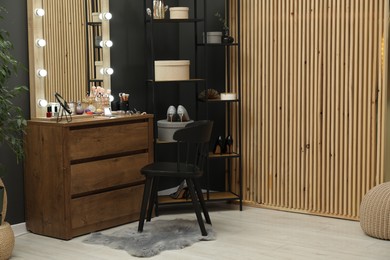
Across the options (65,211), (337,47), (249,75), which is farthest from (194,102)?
(65,211)

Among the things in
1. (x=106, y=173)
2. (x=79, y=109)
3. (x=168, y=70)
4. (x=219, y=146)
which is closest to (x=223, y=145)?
(x=219, y=146)

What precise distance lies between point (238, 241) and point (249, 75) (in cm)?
164

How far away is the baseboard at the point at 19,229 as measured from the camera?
484cm

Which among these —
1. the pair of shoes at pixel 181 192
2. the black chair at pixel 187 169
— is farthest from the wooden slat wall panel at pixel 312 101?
the black chair at pixel 187 169

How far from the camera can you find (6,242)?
420 centimetres

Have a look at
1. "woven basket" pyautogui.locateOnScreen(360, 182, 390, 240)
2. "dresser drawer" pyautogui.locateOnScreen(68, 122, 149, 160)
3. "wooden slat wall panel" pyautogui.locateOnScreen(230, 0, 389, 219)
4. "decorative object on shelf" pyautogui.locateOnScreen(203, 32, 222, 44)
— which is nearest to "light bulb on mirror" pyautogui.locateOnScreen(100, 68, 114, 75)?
"dresser drawer" pyautogui.locateOnScreen(68, 122, 149, 160)

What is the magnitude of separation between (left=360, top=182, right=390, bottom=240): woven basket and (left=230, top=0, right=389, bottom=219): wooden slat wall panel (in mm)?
401

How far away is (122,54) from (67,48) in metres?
0.70

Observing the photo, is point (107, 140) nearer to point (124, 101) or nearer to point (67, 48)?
point (124, 101)

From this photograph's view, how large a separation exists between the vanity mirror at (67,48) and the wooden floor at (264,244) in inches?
40.2

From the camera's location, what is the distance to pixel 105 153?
16.0 ft

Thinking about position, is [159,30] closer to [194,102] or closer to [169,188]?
[194,102]

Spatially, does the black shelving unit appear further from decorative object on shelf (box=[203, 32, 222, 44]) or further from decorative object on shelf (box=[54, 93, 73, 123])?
decorative object on shelf (box=[54, 93, 73, 123])

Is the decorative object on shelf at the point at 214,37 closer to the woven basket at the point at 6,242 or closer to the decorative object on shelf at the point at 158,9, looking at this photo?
the decorative object on shelf at the point at 158,9
